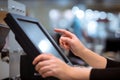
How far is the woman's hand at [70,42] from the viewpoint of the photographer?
4.34 ft

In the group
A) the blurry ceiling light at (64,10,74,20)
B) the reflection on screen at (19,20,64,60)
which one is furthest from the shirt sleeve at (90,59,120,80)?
the blurry ceiling light at (64,10,74,20)

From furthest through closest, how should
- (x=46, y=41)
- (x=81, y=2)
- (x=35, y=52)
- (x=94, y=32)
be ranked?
(x=81, y=2)
(x=94, y=32)
(x=46, y=41)
(x=35, y=52)

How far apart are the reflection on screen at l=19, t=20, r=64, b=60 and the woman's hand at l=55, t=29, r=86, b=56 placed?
0.80 ft

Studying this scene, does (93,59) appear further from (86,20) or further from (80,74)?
(86,20)

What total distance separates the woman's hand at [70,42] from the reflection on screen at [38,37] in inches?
9.6

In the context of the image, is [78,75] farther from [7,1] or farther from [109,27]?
[109,27]

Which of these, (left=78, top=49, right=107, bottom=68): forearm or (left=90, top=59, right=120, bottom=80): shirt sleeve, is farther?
(left=78, top=49, right=107, bottom=68): forearm

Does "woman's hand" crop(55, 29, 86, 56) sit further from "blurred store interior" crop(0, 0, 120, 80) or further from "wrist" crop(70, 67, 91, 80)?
"blurred store interior" crop(0, 0, 120, 80)

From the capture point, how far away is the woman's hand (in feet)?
4.34

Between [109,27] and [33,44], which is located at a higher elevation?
[33,44]

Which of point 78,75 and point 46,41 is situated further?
point 46,41

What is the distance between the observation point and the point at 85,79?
896 mm

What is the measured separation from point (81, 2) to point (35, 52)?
945 cm

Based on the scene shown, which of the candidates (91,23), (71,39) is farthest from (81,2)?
(71,39)
